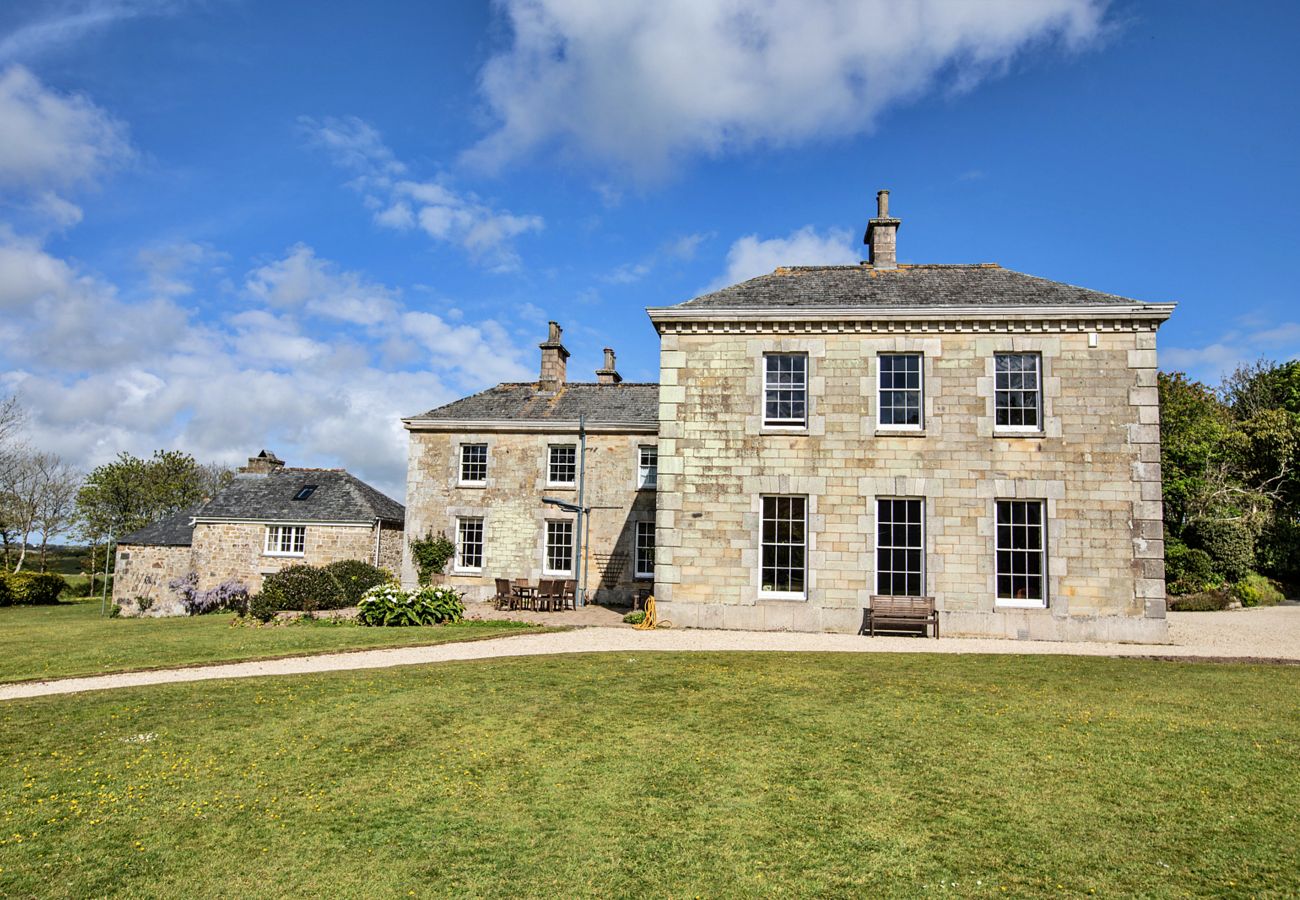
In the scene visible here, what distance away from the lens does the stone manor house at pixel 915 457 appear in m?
16.9

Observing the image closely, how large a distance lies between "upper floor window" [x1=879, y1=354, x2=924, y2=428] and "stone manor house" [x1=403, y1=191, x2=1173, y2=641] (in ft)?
0.11

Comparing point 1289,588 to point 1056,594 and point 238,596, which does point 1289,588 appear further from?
point 238,596

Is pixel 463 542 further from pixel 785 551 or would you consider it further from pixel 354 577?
pixel 785 551

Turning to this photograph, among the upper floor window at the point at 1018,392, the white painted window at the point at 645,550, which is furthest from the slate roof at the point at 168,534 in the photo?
the upper floor window at the point at 1018,392

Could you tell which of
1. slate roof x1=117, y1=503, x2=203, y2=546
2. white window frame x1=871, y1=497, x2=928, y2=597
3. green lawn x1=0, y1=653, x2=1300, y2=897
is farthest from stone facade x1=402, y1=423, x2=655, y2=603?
green lawn x1=0, y1=653, x2=1300, y2=897

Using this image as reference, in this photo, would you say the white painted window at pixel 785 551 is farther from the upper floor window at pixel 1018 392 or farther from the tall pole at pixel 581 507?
the tall pole at pixel 581 507

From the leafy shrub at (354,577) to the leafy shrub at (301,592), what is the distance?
0.21 meters

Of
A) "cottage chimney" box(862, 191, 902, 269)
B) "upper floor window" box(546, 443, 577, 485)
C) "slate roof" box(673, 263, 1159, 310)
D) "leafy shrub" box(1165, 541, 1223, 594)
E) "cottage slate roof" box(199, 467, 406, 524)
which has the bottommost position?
"leafy shrub" box(1165, 541, 1223, 594)

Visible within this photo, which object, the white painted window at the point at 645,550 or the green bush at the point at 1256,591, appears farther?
the green bush at the point at 1256,591

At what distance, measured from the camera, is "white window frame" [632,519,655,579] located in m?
25.0

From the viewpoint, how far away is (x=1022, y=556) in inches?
675

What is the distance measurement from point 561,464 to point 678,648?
1260cm

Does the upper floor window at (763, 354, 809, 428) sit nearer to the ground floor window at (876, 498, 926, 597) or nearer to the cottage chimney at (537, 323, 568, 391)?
the ground floor window at (876, 498, 926, 597)

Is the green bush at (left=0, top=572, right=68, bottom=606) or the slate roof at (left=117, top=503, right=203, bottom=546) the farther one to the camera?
the green bush at (left=0, top=572, right=68, bottom=606)
